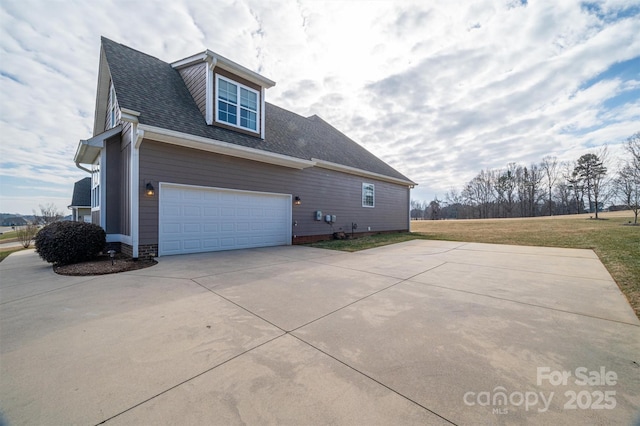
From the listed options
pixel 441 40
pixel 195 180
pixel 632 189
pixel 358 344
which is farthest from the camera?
pixel 632 189

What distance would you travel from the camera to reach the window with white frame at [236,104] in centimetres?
842

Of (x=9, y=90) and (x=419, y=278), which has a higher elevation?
(x=9, y=90)

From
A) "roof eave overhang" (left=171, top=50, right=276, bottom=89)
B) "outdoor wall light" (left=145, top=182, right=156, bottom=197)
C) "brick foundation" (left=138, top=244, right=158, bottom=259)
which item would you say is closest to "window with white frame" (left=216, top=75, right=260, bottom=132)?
"roof eave overhang" (left=171, top=50, right=276, bottom=89)

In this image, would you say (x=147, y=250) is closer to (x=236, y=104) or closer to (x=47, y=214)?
(x=236, y=104)

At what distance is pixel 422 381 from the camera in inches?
73.0

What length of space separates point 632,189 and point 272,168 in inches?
1066

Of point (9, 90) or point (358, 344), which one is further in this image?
point (9, 90)

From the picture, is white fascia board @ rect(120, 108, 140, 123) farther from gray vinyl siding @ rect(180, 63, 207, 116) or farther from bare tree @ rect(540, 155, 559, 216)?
bare tree @ rect(540, 155, 559, 216)

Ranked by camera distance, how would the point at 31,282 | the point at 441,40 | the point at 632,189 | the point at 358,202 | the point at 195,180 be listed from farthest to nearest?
the point at 632,189 → the point at 358,202 → the point at 441,40 → the point at 195,180 → the point at 31,282

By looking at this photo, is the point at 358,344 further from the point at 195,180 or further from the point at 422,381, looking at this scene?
the point at 195,180

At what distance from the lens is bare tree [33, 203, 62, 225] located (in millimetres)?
19172

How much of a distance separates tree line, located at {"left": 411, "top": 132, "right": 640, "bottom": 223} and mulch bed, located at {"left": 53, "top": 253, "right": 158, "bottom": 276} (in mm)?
34572

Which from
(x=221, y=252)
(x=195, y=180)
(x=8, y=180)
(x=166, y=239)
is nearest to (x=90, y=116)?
(x=195, y=180)

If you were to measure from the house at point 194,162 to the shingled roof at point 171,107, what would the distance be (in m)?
0.04
